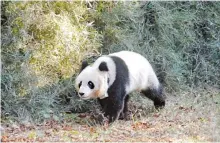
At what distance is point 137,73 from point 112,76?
0.56m

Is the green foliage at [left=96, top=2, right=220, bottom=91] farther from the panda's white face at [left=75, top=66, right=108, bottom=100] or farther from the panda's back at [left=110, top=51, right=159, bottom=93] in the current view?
the panda's white face at [left=75, top=66, right=108, bottom=100]

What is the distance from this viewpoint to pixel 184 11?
30.1 feet

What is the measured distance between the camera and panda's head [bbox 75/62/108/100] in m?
6.08

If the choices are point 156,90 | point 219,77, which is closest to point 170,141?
point 156,90

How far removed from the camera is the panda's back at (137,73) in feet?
21.5

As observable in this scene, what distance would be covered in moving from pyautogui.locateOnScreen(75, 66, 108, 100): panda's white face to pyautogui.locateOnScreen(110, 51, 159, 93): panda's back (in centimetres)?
43

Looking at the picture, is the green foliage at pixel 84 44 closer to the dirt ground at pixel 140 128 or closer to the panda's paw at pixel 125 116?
the dirt ground at pixel 140 128

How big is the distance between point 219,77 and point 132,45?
Answer: 2.18m

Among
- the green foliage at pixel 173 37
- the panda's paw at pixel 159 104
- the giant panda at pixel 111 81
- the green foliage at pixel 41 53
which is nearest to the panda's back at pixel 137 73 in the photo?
the giant panda at pixel 111 81

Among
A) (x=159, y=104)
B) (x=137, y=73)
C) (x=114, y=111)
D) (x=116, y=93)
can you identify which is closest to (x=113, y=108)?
(x=114, y=111)

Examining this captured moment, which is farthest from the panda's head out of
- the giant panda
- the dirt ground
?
the dirt ground

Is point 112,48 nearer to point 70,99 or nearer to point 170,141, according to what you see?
point 70,99

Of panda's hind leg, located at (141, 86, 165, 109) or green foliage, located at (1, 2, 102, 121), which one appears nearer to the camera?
green foliage, located at (1, 2, 102, 121)

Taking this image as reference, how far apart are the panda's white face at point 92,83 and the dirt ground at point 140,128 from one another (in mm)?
402
